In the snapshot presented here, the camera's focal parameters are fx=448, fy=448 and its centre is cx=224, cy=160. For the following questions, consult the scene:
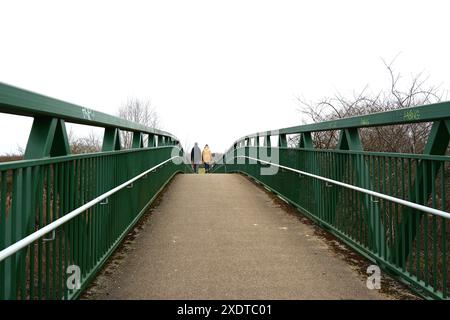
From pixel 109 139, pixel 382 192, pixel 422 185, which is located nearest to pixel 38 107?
pixel 109 139

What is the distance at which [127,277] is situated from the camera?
4367mm

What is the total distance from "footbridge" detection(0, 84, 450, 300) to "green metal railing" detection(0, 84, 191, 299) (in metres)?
0.01

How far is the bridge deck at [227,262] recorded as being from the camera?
13.0 ft

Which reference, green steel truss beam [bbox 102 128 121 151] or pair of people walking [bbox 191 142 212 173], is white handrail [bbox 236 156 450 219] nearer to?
green steel truss beam [bbox 102 128 121 151]

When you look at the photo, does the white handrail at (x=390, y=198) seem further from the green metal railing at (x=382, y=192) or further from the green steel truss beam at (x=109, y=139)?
the green steel truss beam at (x=109, y=139)

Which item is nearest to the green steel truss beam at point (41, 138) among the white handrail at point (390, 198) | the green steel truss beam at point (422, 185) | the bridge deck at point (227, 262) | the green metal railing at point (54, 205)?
the green metal railing at point (54, 205)

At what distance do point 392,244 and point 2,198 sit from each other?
3.41 meters

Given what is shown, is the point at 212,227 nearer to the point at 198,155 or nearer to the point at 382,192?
the point at 382,192

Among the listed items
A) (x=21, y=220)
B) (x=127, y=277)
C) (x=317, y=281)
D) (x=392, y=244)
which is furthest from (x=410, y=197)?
(x=21, y=220)

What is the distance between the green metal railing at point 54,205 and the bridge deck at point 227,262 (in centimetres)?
42

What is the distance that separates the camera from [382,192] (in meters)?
4.72

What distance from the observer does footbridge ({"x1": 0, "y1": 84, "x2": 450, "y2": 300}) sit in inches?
124

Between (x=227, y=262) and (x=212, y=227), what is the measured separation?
1.80 m
